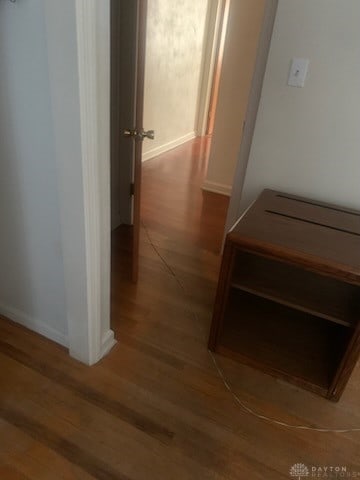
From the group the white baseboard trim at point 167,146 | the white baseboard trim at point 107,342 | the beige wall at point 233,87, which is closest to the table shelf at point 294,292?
the white baseboard trim at point 107,342

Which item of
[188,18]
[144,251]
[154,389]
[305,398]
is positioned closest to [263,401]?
[305,398]

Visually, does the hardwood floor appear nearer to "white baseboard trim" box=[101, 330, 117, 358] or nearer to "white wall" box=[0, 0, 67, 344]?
"white baseboard trim" box=[101, 330, 117, 358]

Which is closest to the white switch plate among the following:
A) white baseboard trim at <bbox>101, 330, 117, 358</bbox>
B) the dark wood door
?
the dark wood door

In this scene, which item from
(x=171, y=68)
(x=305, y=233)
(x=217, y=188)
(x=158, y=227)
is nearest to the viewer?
(x=305, y=233)

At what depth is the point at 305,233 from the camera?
135cm

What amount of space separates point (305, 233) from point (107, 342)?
3.20ft

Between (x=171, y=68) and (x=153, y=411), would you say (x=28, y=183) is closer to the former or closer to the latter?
(x=153, y=411)

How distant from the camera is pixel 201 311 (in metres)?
1.85

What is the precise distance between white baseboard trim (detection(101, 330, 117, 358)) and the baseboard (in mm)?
160

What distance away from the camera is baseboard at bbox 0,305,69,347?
153 cm

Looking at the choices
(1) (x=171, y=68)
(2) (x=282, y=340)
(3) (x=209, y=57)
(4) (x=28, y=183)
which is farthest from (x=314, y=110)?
(3) (x=209, y=57)

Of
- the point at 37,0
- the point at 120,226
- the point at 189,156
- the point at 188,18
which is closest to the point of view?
the point at 37,0

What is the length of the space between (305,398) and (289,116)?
1263 millimetres

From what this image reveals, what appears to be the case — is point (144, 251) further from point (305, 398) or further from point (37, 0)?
point (37, 0)
